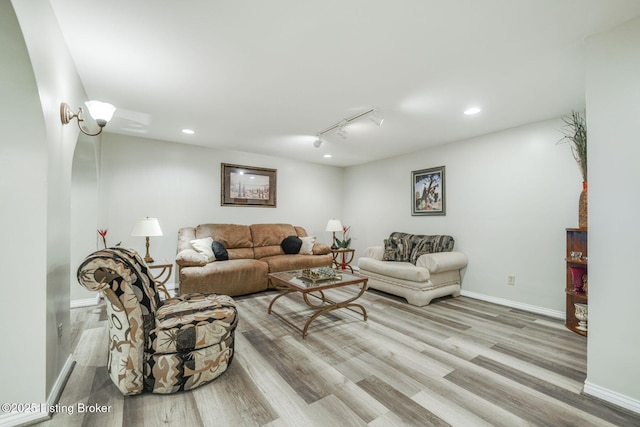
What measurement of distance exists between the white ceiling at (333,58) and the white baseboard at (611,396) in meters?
2.35

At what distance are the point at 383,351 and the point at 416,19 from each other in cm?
253

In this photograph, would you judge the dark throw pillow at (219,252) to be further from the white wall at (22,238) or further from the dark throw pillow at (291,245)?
the white wall at (22,238)

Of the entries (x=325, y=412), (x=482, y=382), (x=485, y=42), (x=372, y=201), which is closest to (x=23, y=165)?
(x=325, y=412)

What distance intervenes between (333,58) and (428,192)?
320 centimetres

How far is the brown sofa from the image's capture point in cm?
366

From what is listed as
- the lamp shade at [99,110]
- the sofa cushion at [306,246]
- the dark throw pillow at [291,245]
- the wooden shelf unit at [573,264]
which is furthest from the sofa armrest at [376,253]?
the lamp shade at [99,110]

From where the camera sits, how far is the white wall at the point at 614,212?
5.33 feet

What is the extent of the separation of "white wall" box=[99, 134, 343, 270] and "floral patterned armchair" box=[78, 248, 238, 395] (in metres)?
2.68

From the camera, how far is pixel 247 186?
515 cm

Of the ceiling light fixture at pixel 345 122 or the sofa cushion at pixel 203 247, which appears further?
the sofa cushion at pixel 203 247

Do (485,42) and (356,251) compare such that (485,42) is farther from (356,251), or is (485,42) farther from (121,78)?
(356,251)

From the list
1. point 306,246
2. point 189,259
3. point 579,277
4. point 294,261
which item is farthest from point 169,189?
point 579,277

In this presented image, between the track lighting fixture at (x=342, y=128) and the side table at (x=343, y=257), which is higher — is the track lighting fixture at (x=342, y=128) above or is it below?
above

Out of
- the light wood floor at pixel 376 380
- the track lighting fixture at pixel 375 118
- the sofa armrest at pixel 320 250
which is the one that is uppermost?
the track lighting fixture at pixel 375 118
